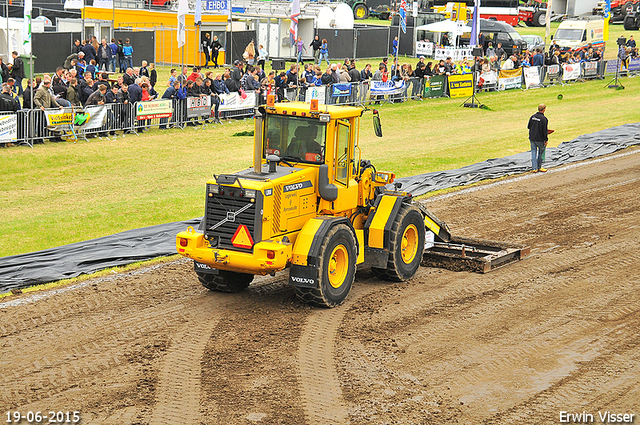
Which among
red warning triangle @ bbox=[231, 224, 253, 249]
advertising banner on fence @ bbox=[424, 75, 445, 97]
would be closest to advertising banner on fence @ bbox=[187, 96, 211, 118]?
advertising banner on fence @ bbox=[424, 75, 445, 97]

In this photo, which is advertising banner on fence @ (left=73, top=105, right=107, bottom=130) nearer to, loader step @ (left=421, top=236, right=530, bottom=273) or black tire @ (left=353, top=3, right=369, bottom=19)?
loader step @ (left=421, top=236, right=530, bottom=273)

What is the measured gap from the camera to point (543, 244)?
14070mm

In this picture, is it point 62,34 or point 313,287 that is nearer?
point 313,287

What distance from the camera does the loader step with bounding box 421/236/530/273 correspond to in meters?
12.4

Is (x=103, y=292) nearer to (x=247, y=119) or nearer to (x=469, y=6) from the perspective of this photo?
(x=247, y=119)

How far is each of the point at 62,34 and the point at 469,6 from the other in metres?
33.1

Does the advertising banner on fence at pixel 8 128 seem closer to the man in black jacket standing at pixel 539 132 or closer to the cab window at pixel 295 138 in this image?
the cab window at pixel 295 138

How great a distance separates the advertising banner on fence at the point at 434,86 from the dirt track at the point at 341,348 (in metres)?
21.3

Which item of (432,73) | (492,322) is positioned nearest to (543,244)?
(492,322)

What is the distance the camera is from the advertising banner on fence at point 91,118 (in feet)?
73.4

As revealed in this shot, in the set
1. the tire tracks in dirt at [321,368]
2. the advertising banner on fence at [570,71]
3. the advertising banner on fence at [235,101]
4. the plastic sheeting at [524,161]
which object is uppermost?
the advertising banner on fence at [570,71]

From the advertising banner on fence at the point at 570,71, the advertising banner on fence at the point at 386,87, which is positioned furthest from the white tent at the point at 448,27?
the advertising banner on fence at the point at 386,87

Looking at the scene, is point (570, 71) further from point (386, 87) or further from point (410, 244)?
point (410, 244)

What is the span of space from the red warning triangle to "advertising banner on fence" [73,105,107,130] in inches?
546
